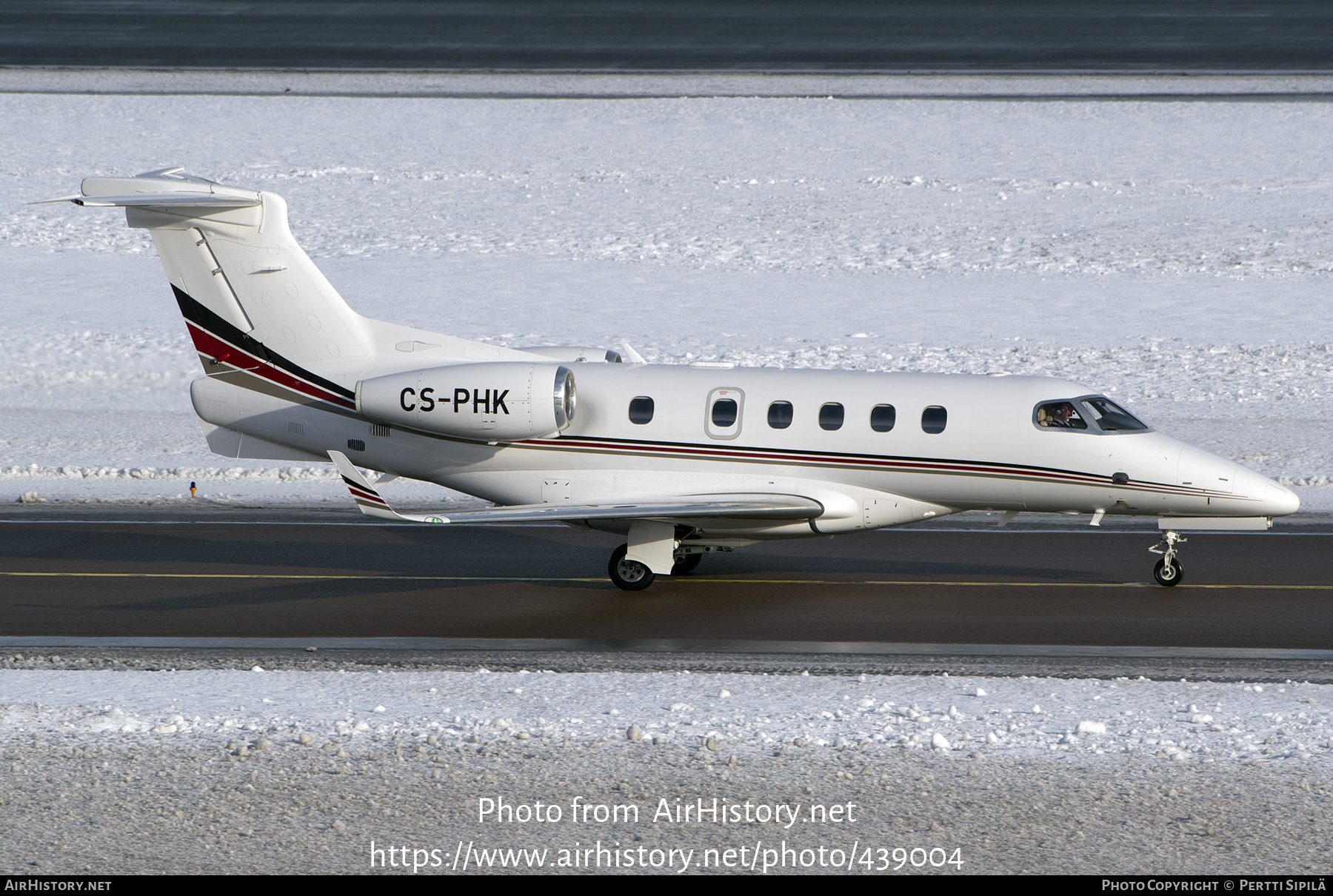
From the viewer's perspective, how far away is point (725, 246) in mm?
37531

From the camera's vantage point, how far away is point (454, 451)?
1914 centimetres

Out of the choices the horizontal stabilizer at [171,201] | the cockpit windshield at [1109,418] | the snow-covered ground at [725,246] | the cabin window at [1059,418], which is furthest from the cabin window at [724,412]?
the snow-covered ground at [725,246]

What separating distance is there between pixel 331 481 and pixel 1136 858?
17.6 meters

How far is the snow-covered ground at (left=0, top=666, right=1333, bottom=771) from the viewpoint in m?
12.4

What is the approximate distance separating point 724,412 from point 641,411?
104cm

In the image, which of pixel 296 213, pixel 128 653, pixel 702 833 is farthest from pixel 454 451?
pixel 296 213

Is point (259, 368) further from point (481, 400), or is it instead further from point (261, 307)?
point (481, 400)

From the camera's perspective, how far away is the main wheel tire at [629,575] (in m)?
18.6

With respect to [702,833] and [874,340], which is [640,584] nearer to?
[702,833]

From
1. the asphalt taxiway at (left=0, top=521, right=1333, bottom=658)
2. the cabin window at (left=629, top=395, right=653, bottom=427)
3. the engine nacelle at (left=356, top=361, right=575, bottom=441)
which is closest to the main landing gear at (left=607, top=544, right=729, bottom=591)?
the asphalt taxiway at (left=0, top=521, right=1333, bottom=658)

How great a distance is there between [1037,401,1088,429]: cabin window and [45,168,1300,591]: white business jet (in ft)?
0.07

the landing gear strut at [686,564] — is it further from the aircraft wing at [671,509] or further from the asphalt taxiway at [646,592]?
the aircraft wing at [671,509]

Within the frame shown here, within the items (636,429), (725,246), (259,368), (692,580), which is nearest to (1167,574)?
(692,580)

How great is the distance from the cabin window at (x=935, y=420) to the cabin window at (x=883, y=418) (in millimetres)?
342
